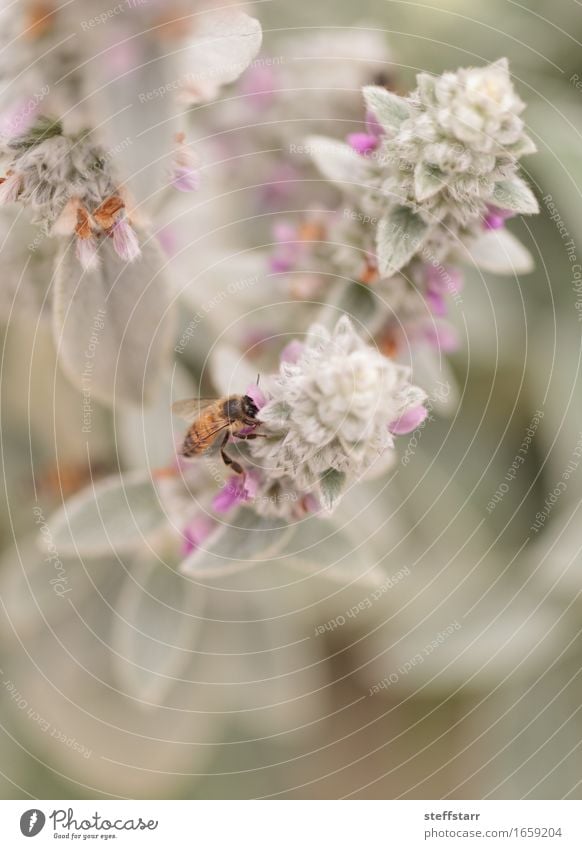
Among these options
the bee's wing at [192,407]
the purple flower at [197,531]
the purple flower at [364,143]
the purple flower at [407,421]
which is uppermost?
the purple flower at [364,143]

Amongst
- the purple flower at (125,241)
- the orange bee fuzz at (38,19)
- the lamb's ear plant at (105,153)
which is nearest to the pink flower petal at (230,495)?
the lamb's ear plant at (105,153)

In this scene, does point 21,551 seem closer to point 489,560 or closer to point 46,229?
point 46,229

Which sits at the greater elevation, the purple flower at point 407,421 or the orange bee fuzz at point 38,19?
the orange bee fuzz at point 38,19

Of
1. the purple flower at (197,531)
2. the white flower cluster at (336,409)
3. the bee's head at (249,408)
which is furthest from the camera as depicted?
the purple flower at (197,531)

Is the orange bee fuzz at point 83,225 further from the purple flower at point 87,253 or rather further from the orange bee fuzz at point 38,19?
the orange bee fuzz at point 38,19

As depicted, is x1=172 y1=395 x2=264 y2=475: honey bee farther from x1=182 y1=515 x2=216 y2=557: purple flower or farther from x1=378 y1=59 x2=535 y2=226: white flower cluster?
x1=378 y1=59 x2=535 y2=226: white flower cluster
